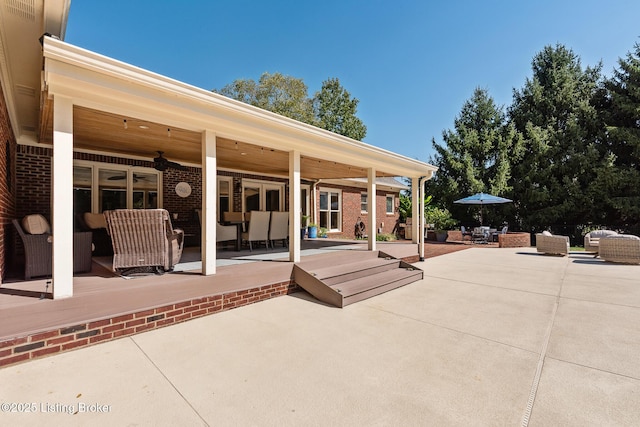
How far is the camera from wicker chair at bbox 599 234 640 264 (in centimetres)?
805

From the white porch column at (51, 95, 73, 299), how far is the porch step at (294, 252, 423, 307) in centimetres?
308

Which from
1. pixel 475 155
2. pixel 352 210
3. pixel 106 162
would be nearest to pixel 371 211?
pixel 106 162

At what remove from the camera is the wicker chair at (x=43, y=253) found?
4.11 metres

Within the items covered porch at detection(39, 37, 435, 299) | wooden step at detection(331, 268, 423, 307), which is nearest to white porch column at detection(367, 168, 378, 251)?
covered porch at detection(39, 37, 435, 299)

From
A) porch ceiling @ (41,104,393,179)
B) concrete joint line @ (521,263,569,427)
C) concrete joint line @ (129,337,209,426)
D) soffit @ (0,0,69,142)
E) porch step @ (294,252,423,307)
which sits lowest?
concrete joint line @ (521,263,569,427)

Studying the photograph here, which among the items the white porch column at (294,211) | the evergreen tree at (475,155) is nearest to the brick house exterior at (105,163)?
the white porch column at (294,211)

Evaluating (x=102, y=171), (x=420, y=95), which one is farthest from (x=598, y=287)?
(x=420, y=95)

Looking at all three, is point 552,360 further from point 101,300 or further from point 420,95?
point 420,95

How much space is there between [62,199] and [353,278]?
430 cm

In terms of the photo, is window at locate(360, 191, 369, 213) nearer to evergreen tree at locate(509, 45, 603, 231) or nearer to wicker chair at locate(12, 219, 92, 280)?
evergreen tree at locate(509, 45, 603, 231)

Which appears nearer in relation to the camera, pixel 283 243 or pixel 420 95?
pixel 283 243

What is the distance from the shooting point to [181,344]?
307 centimetres

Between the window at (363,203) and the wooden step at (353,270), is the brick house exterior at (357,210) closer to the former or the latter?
the window at (363,203)

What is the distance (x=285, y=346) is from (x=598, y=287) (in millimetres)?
6091
